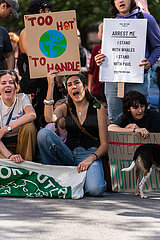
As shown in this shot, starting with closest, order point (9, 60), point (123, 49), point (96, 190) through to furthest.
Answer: point (96, 190) → point (123, 49) → point (9, 60)

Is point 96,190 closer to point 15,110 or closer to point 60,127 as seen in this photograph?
point 60,127

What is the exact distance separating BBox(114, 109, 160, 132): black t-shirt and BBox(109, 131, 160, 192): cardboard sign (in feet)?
0.50

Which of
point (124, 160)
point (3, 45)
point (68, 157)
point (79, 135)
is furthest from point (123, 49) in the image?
point (3, 45)

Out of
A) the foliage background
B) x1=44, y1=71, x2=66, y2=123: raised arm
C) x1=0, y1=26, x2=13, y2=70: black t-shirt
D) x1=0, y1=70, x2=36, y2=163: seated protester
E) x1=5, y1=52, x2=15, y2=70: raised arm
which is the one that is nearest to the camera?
x1=44, y1=71, x2=66, y2=123: raised arm

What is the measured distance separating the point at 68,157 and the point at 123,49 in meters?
1.39

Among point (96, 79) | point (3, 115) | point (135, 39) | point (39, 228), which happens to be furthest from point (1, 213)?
point (96, 79)

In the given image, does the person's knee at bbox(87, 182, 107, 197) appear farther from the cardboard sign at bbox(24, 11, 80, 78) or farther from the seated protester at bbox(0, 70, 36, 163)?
the cardboard sign at bbox(24, 11, 80, 78)

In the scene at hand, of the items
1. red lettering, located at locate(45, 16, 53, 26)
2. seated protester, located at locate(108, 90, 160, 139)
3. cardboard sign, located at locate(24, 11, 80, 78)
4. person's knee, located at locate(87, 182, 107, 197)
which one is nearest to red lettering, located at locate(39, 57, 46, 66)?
cardboard sign, located at locate(24, 11, 80, 78)

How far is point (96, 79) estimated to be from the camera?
35.3 feet

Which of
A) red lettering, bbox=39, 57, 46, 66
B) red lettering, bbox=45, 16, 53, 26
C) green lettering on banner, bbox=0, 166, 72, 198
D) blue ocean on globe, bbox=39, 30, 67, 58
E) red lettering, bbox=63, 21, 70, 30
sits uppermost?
red lettering, bbox=45, 16, 53, 26

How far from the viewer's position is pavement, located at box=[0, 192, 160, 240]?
459 cm

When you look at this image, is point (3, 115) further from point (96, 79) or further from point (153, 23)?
point (96, 79)

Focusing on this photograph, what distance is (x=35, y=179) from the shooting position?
6.18 m

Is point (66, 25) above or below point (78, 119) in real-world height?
above
